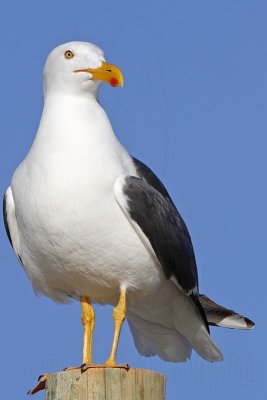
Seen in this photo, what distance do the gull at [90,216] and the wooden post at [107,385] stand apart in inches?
32.0

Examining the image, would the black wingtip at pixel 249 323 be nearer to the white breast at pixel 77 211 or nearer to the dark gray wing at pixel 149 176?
the white breast at pixel 77 211

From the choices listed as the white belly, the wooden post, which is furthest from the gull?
the wooden post

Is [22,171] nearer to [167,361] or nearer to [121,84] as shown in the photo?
[121,84]

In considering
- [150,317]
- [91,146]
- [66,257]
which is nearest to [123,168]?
[91,146]

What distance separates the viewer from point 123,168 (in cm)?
874

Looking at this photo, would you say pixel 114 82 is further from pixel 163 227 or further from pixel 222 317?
pixel 222 317

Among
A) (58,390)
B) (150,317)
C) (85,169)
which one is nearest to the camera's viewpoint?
(58,390)

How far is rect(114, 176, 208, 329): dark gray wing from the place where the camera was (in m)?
8.55

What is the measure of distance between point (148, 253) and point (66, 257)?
2.32ft

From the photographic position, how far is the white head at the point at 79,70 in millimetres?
8914

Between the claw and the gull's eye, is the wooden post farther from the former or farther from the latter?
the gull's eye

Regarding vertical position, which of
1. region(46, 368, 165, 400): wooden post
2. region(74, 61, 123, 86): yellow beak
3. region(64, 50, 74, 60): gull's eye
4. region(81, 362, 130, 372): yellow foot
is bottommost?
region(46, 368, 165, 400): wooden post

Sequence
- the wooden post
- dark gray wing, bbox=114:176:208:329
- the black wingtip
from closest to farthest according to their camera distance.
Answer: the wooden post, dark gray wing, bbox=114:176:208:329, the black wingtip

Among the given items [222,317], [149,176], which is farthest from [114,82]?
[222,317]
